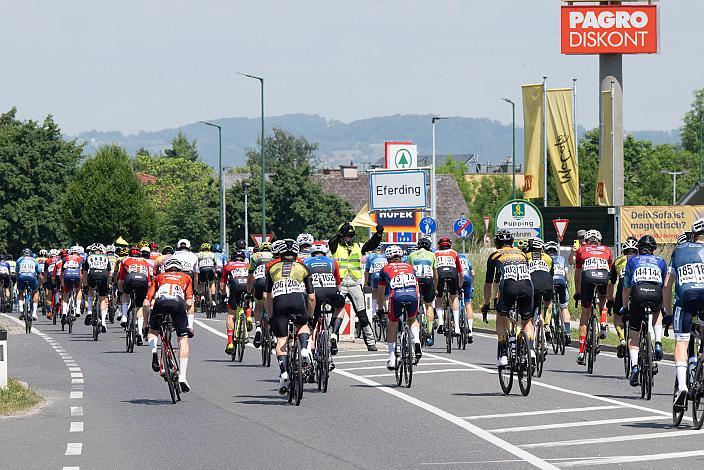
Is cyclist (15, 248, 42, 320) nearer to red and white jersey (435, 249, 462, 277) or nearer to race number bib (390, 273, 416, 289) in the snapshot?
red and white jersey (435, 249, 462, 277)

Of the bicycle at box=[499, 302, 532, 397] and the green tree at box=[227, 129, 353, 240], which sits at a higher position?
the green tree at box=[227, 129, 353, 240]

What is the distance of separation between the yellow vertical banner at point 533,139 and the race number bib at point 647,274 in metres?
37.6

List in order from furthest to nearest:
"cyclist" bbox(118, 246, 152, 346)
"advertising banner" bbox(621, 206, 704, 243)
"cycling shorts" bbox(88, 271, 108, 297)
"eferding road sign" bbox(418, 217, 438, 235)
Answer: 1. "advertising banner" bbox(621, 206, 704, 243)
2. "eferding road sign" bbox(418, 217, 438, 235)
3. "cycling shorts" bbox(88, 271, 108, 297)
4. "cyclist" bbox(118, 246, 152, 346)

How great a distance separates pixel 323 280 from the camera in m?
18.2

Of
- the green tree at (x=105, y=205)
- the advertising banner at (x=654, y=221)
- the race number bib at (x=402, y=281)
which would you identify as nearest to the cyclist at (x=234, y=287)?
the race number bib at (x=402, y=281)

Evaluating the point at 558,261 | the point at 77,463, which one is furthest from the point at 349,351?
the point at 77,463

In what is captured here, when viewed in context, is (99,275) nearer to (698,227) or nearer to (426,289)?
(426,289)

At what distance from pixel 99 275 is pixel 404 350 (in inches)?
529

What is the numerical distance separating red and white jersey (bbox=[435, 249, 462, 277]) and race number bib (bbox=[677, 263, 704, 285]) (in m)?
10.6

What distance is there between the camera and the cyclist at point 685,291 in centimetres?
1371

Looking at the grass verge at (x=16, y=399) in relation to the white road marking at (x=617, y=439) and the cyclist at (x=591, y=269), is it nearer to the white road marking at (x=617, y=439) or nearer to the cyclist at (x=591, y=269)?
the white road marking at (x=617, y=439)

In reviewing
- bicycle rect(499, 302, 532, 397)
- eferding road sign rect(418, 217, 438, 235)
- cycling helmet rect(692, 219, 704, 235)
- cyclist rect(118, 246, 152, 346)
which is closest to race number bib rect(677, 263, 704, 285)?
cycling helmet rect(692, 219, 704, 235)

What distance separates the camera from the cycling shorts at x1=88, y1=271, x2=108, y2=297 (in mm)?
30422

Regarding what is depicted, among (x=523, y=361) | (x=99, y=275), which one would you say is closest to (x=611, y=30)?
(x=99, y=275)
